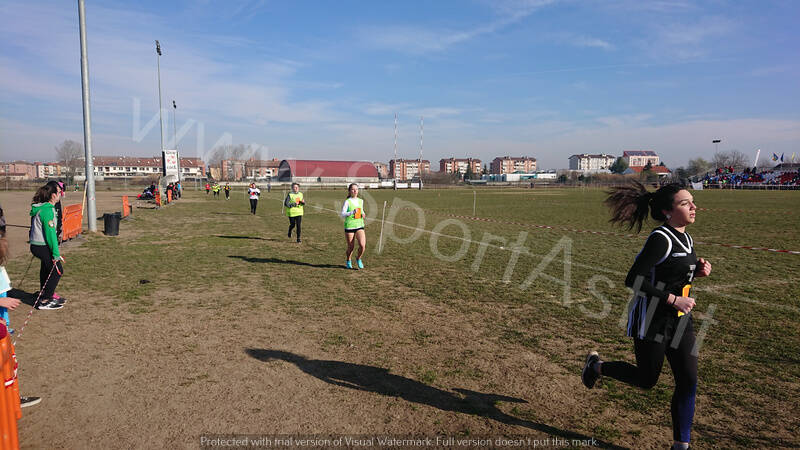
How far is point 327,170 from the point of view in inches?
4550

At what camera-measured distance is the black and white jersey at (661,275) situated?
10.8 feet

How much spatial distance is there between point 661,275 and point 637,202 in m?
0.72

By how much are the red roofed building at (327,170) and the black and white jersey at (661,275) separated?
10334 cm

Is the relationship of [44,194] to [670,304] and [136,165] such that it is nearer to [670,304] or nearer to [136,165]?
[670,304]

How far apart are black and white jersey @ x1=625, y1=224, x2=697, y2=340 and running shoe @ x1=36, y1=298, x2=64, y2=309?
812cm

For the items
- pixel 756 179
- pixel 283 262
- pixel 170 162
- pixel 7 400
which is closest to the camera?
pixel 7 400

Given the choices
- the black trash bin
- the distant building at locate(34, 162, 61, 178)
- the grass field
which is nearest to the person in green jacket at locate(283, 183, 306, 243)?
the grass field

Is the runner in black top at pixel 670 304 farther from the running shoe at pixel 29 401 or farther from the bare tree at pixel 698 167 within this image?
the bare tree at pixel 698 167

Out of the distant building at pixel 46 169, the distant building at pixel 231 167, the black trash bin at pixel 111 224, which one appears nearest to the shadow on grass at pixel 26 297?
the black trash bin at pixel 111 224

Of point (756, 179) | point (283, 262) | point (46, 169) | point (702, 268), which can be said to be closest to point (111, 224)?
point (283, 262)

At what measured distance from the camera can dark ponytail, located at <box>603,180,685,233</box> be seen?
138 inches

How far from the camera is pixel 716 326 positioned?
622 cm

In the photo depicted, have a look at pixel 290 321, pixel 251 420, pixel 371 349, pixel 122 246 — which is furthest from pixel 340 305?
pixel 122 246

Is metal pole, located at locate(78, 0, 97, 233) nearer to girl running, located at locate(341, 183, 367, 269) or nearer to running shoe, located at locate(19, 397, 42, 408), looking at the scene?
girl running, located at locate(341, 183, 367, 269)
